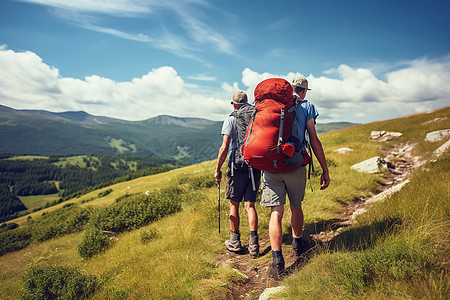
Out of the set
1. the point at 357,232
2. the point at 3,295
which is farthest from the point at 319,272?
the point at 3,295

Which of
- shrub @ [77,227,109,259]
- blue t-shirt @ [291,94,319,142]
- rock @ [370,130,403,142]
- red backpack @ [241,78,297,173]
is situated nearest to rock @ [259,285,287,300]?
red backpack @ [241,78,297,173]

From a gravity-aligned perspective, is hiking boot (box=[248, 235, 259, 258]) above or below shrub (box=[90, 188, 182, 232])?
above

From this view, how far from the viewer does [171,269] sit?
14.1 ft

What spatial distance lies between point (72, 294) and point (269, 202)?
4241 mm

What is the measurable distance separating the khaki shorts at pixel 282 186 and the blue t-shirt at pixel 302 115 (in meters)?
0.61

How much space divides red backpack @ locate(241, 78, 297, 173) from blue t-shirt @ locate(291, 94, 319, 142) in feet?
0.57

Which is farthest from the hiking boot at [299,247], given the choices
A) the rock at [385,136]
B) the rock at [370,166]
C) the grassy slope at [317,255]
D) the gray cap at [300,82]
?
the rock at [385,136]

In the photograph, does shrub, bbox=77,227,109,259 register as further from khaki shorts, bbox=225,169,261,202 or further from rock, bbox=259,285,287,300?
rock, bbox=259,285,287,300

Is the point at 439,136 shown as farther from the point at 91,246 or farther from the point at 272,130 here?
the point at 91,246

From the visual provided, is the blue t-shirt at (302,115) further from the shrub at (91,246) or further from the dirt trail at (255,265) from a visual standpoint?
the shrub at (91,246)

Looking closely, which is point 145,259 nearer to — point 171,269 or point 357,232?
point 171,269

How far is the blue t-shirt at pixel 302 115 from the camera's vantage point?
143 inches

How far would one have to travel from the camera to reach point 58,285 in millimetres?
4641

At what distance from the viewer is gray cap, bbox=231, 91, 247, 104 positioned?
485cm
